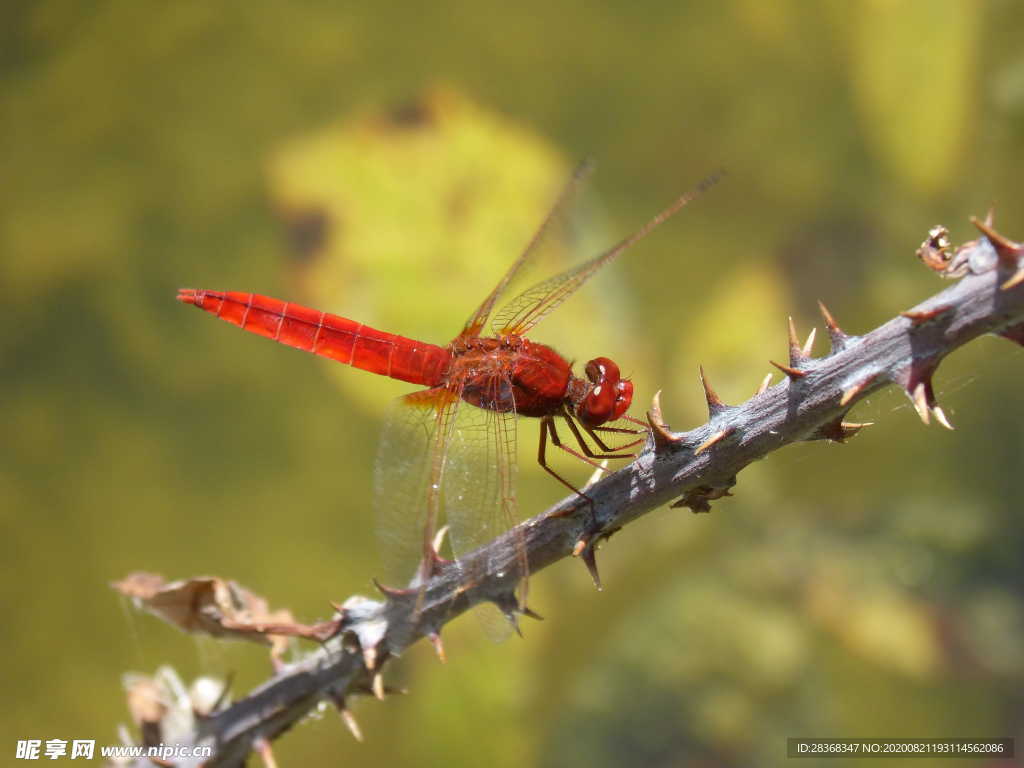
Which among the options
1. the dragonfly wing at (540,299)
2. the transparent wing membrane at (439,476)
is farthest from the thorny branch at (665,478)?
the dragonfly wing at (540,299)

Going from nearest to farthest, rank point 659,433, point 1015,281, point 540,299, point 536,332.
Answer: point 1015,281 < point 659,433 < point 540,299 < point 536,332

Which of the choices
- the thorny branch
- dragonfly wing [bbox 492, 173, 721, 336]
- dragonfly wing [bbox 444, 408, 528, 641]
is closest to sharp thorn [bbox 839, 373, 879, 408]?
the thorny branch

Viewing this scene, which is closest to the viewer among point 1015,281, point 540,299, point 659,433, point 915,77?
point 1015,281

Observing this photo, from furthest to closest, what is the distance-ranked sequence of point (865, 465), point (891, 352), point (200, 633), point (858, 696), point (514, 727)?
point (865, 465)
point (858, 696)
point (514, 727)
point (200, 633)
point (891, 352)

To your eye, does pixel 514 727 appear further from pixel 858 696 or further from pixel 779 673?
pixel 858 696

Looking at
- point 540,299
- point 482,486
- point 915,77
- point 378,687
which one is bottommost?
point 378,687

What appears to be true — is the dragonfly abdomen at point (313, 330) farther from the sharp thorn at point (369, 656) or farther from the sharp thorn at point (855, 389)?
the sharp thorn at point (855, 389)

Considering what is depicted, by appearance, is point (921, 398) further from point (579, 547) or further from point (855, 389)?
point (579, 547)

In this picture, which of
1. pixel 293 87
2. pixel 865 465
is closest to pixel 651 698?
pixel 865 465

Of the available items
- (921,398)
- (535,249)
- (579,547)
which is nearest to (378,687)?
(579,547)
